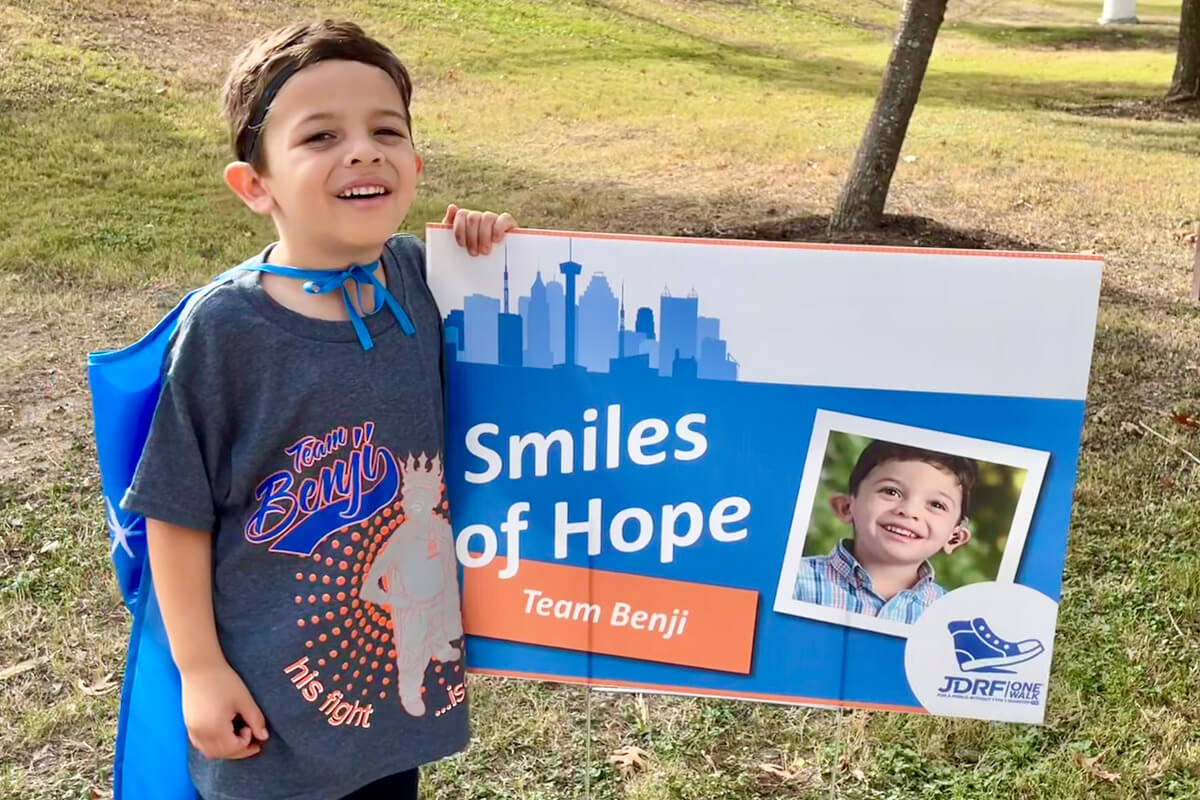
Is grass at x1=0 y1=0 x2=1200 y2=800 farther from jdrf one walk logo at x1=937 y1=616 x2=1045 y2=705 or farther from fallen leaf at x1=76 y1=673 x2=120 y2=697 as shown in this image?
jdrf one walk logo at x1=937 y1=616 x2=1045 y2=705

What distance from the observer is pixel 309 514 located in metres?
1.55

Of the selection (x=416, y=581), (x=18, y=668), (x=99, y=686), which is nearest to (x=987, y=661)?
(x=416, y=581)

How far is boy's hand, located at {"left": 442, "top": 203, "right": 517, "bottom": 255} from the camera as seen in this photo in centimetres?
182

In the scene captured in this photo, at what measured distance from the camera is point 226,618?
1.55 meters

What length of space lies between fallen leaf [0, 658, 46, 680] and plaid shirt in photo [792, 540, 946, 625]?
220 cm

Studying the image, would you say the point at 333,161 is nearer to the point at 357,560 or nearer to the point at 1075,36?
the point at 357,560

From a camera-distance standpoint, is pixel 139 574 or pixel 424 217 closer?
pixel 139 574

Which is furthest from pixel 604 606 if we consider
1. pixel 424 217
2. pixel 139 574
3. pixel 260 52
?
pixel 424 217

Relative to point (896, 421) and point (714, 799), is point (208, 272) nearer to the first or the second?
point (714, 799)

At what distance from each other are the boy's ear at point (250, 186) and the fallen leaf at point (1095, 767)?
2.27 meters

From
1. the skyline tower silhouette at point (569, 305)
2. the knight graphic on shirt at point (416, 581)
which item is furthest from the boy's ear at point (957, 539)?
the knight graphic on shirt at point (416, 581)

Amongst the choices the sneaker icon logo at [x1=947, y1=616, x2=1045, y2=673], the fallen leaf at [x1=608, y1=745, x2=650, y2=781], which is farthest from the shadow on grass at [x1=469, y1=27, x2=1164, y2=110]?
the sneaker icon logo at [x1=947, y1=616, x2=1045, y2=673]

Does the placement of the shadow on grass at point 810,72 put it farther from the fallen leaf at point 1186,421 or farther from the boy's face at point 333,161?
the boy's face at point 333,161

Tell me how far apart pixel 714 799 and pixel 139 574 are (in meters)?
1.49
